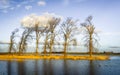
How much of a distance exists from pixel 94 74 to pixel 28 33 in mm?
44527

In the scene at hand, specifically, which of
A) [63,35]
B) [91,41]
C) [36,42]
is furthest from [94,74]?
[36,42]

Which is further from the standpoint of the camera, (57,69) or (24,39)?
(24,39)

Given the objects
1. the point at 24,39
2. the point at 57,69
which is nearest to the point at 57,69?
the point at 57,69

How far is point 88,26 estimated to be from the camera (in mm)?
65562

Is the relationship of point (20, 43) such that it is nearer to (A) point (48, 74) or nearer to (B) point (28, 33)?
(B) point (28, 33)

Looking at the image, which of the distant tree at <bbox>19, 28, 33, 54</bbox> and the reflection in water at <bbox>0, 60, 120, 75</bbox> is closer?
the reflection in water at <bbox>0, 60, 120, 75</bbox>

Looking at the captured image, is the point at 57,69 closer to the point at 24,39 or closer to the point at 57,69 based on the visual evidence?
the point at 57,69

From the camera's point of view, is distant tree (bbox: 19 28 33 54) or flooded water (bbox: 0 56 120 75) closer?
flooded water (bbox: 0 56 120 75)

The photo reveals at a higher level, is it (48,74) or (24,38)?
(24,38)

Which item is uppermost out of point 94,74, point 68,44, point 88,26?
point 88,26

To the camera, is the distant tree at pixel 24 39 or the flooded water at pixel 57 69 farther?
the distant tree at pixel 24 39

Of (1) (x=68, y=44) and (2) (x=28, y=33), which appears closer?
(1) (x=68, y=44)

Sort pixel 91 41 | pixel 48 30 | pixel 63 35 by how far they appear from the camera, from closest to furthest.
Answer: pixel 91 41 < pixel 63 35 < pixel 48 30

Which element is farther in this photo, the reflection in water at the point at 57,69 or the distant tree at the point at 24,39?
the distant tree at the point at 24,39
